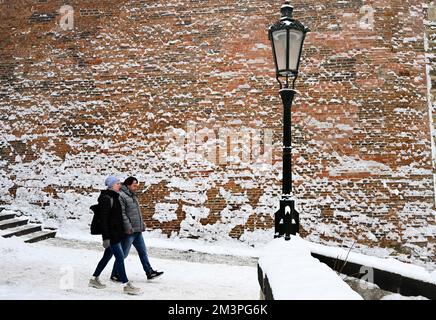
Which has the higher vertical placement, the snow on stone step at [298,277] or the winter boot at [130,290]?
the snow on stone step at [298,277]

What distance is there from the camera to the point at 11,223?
8773 millimetres

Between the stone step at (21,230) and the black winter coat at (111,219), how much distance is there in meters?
4.06

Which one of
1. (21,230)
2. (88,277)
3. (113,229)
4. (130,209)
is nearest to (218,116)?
(130,209)

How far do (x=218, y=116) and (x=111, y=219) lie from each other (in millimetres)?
4355

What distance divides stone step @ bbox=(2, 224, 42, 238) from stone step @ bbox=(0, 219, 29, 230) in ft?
0.42

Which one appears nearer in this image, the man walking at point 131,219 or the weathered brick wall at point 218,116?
the man walking at point 131,219

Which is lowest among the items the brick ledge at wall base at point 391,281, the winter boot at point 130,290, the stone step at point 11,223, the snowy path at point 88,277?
the snowy path at point 88,277

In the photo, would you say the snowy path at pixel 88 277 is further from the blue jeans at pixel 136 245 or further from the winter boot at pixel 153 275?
the blue jeans at pixel 136 245

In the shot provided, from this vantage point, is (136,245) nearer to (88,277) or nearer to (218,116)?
(88,277)

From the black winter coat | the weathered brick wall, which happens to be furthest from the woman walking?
the weathered brick wall

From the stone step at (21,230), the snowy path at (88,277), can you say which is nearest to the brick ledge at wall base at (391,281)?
the snowy path at (88,277)

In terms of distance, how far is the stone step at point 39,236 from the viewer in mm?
8328

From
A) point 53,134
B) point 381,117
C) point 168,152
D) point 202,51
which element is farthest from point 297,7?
point 53,134

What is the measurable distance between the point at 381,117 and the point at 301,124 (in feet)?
5.14
